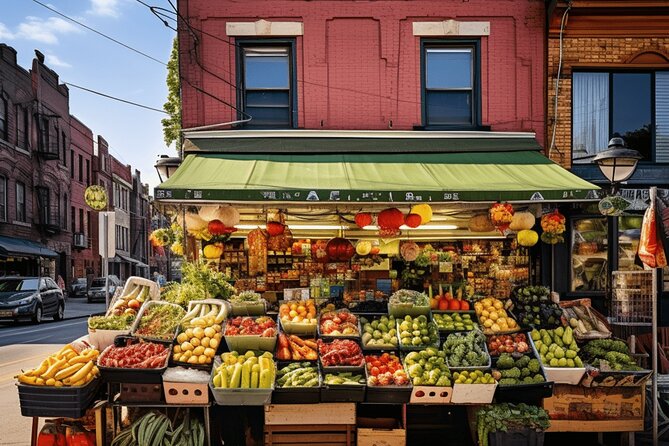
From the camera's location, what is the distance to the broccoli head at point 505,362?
739 cm

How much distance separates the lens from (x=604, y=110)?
11859 millimetres

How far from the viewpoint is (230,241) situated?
13.5 m

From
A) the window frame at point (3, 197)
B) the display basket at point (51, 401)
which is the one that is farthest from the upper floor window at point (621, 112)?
the window frame at point (3, 197)

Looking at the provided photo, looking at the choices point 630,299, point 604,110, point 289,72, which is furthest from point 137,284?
point 604,110

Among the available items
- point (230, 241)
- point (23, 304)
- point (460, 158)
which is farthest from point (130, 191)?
point (460, 158)

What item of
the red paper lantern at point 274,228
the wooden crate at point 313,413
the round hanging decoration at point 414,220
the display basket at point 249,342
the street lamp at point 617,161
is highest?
the street lamp at point 617,161

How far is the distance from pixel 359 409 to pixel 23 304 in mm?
18285

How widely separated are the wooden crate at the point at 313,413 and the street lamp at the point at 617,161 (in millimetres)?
5983

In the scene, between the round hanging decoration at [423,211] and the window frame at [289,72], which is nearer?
the round hanging decoration at [423,211]

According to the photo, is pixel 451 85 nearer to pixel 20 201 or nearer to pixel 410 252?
pixel 410 252

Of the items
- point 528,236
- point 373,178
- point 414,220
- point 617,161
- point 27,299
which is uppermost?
point 617,161

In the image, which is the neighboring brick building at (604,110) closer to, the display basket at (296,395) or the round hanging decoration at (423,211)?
the round hanging decoration at (423,211)

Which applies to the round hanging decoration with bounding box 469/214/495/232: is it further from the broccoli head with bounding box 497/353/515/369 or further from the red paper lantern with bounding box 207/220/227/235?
the red paper lantern with bounding box 207/220/227/235

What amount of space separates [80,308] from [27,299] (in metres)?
10.5
